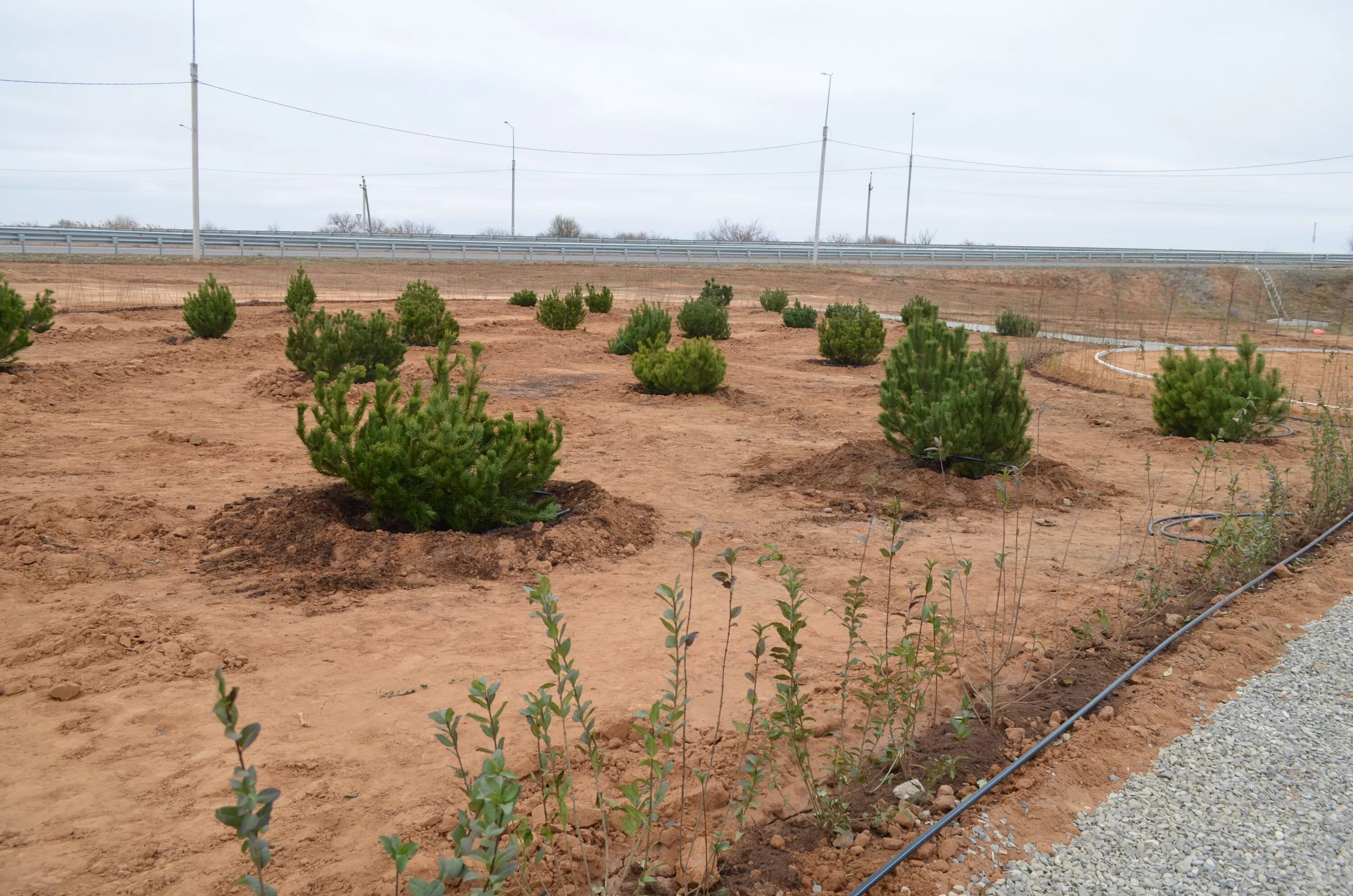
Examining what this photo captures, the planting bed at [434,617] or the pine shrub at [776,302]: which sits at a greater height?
the pine shrub at [776,302]

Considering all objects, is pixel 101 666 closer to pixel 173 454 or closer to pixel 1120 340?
pixel 173 454

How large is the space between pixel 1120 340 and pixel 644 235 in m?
49.3

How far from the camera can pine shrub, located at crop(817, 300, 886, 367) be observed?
16453 millimetres

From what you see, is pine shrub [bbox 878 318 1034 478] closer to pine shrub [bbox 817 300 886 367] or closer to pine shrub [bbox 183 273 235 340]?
pine shrub [bbox 817 300 886 367]

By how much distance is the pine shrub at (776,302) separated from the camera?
25891 millimetres

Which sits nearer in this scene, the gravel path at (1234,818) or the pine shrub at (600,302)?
the gravel path at (1234,818)

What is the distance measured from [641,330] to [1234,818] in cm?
1299

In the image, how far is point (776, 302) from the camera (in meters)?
26.0

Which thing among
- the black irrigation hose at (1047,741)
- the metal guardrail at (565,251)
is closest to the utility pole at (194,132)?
the metal guardrail at (565,251)

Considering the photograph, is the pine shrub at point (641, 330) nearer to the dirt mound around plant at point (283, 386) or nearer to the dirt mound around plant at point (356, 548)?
the dirt mound around plant at point (283, 386)

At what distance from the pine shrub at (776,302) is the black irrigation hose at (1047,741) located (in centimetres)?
2018

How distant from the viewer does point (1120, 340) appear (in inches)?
901

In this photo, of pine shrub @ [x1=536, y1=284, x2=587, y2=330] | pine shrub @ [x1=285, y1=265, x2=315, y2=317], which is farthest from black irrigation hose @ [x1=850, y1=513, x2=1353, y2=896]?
pine shrub @ [x1=285, y1=265, x2=315, y2=317]

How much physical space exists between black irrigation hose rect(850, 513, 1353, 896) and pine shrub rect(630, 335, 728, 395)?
743cm
